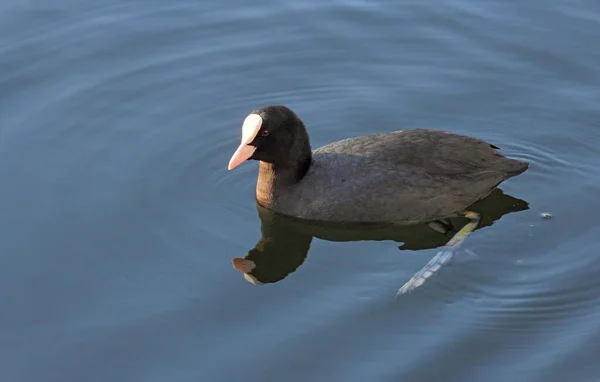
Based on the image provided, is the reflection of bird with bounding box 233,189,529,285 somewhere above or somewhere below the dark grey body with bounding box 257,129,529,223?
below

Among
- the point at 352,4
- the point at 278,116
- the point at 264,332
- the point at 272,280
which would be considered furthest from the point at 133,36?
the point at 264,332

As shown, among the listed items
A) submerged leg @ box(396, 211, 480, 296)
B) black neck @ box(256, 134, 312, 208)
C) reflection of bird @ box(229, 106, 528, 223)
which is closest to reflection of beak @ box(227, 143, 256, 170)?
reflection of bird @ box(229, 106, 528, 223)

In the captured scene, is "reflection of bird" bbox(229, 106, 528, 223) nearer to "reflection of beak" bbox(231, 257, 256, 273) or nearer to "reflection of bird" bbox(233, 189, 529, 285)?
"reflection of bird" bbox(233, 189, 529, 285)

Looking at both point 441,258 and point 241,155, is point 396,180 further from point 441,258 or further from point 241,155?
point 241,155

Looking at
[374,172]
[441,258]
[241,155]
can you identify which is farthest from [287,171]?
[441,258]

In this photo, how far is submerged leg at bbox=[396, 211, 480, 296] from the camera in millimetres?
7312

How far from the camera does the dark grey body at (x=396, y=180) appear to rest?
318 inches

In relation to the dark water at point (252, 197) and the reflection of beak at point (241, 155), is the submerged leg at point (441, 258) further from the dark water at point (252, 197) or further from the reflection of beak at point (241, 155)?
the reflection of beak at point (241, 155)

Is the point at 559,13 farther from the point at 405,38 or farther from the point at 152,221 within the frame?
the point at 152,221

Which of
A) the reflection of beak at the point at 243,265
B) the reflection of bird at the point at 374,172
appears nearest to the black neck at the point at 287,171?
the reflection of bird at the point at 374,172

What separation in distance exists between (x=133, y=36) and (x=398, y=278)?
4708 millimetres

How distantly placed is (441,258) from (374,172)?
0.87 metres

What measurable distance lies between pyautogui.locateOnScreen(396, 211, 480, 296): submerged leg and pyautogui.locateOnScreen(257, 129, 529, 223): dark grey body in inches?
6.2

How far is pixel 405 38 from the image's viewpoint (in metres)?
10.7
